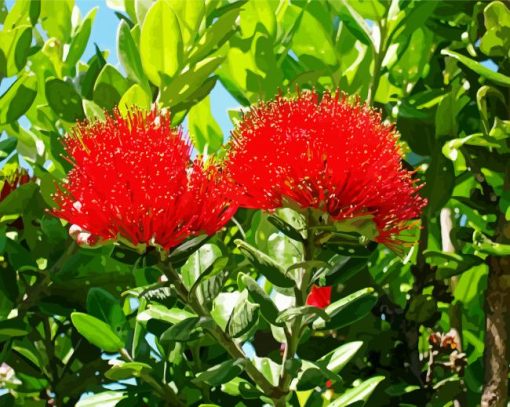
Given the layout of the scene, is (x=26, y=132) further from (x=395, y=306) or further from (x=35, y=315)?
(x=395, y=306)

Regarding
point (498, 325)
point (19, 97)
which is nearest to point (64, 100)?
point (19, 97)

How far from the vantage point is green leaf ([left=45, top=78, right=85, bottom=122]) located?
47.8 inches

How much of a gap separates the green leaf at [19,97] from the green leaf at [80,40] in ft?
0.46

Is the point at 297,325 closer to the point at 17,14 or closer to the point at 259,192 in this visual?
the point at 259,192

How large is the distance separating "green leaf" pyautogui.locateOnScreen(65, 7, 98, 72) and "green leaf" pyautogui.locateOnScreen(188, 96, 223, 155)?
19 centimetres

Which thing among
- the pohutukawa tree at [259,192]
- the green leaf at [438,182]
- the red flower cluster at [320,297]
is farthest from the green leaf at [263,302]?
the green leaf at [438,182]

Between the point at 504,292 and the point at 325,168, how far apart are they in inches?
19.5

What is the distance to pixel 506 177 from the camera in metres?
1.24

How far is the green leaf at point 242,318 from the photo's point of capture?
0.87 meters

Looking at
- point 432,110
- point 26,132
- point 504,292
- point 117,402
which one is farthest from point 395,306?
point 26,132

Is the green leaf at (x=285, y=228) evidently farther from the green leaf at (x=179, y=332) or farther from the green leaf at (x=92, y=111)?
the green leaf at (x=92, y=111)

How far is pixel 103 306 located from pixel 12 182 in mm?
326

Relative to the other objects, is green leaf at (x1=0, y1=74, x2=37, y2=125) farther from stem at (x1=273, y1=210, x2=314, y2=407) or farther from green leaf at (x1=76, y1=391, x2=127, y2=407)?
stem at (x1=273, y1=210, x2=314, y2=407)

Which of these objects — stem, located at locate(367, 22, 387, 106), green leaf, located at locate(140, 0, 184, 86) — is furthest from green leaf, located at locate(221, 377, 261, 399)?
stem, located at locate(367, 22, 387, 106)
